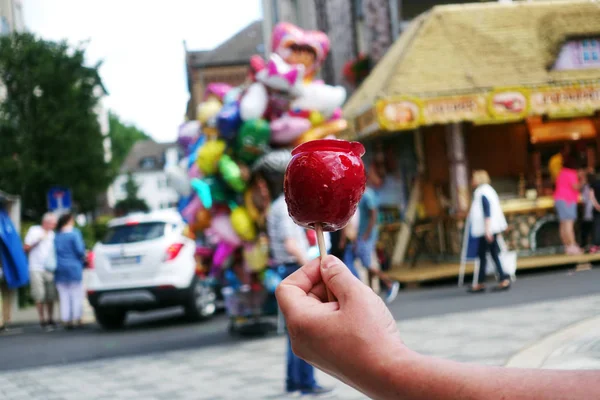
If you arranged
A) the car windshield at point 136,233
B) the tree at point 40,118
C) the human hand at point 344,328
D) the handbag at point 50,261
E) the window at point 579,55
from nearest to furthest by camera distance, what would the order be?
the human hand at point 344,328, the car windshield at point 136,233, the handbag at point 50,261, the window at point 579,55, the tree at point 40,118

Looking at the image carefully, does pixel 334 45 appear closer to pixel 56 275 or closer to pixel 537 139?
pixel 537 139

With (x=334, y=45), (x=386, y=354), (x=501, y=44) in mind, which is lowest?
(x=386, y=354)

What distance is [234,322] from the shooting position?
387 inches

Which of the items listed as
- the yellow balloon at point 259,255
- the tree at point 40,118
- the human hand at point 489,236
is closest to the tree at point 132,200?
the tree at point 40,118

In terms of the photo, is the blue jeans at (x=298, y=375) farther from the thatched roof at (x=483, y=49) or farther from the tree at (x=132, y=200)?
the tree at (x=132, y=200)

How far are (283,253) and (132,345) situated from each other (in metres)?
3.64

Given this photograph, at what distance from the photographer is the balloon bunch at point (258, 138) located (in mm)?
8133

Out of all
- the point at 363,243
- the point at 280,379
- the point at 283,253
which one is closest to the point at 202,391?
the point at 280,379

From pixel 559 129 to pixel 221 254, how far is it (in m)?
10.4

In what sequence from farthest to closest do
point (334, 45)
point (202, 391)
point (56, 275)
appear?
point (334, 45) < point (56, 275) < point (202, 391)

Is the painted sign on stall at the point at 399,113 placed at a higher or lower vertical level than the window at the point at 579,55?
lower

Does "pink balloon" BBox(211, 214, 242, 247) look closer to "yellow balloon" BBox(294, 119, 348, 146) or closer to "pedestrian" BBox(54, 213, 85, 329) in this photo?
"yellow balloon" BBox(294, 119, 348, 146)

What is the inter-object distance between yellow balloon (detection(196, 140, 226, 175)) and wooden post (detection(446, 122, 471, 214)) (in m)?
7.84

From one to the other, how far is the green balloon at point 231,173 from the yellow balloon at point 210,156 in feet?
0.31
